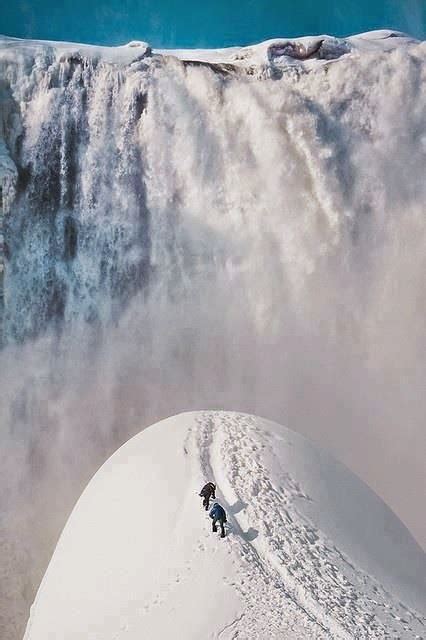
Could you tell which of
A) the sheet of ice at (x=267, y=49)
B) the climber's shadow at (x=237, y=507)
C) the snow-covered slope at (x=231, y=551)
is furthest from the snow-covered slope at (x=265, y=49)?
the climber's shadow at (x=237, y=507)

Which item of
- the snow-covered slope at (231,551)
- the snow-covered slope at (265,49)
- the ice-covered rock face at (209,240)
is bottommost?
the snow-covered slope at (231,551)

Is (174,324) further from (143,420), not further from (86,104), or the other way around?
(86,104)

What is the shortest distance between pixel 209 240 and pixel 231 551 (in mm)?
9447

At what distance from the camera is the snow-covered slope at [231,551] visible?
18.5 ft

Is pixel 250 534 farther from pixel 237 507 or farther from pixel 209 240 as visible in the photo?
pixel 209 240

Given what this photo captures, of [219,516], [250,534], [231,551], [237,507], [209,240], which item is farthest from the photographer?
[209,240]

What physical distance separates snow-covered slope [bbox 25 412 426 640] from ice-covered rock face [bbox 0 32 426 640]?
21.7 ft

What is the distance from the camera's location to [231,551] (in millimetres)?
6031

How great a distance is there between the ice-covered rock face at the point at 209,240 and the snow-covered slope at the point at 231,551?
661 centimetres

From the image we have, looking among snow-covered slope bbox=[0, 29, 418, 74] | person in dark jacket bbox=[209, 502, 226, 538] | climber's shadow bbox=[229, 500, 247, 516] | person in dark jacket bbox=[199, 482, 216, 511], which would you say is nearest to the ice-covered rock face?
snow-covered slope bbox=[0, 29, 418, 74]

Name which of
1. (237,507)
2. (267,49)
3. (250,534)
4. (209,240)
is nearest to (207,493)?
(237,507)

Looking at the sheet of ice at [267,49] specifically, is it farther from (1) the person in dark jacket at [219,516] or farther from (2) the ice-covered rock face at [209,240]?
(1) the person in dark jacket at [219,516]

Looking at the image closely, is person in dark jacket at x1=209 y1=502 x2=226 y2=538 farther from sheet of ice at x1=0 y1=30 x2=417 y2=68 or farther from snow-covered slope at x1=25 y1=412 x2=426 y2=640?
sheet of ice at x1=0 y1=30 x2=417 y2=68

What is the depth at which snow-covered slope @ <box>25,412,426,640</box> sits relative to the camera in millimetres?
5641
